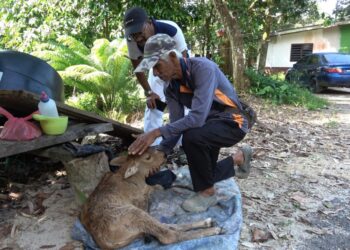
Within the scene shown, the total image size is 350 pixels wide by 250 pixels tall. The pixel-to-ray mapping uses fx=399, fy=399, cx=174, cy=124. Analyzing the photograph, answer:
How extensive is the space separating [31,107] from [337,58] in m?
13.3

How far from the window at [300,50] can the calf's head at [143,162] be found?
2231cm

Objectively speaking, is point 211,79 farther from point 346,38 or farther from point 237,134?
point 346,38

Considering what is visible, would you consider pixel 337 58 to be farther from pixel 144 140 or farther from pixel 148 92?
pixel 144 140

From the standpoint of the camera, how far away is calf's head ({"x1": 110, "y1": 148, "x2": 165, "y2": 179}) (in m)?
3.51

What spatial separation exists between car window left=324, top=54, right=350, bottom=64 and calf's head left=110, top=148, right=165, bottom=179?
12789mm

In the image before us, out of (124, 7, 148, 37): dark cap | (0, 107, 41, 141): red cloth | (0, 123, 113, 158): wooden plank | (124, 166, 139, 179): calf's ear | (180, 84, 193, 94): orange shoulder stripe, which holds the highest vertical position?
(124, 7, 148, 37): dark cap

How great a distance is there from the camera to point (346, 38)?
2280cm

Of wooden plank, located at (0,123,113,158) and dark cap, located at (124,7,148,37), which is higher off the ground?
dark cap, located at (124,7,148,37)

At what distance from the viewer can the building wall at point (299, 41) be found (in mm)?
23016

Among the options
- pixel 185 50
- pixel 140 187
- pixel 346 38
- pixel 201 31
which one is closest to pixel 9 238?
pixel 140 187

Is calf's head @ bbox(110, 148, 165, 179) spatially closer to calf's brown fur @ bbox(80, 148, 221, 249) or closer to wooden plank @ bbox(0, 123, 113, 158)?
calf's brown fur @ bbox(80, 148, 221, 249)

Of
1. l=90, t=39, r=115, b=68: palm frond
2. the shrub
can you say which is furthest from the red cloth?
the shrub

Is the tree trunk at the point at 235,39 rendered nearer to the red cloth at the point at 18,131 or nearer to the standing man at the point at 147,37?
the standing man at the point at 147,37

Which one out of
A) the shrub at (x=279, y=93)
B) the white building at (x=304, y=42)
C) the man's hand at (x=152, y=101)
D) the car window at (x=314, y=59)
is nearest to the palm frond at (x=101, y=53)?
the shrub at (x=279, y=93)
